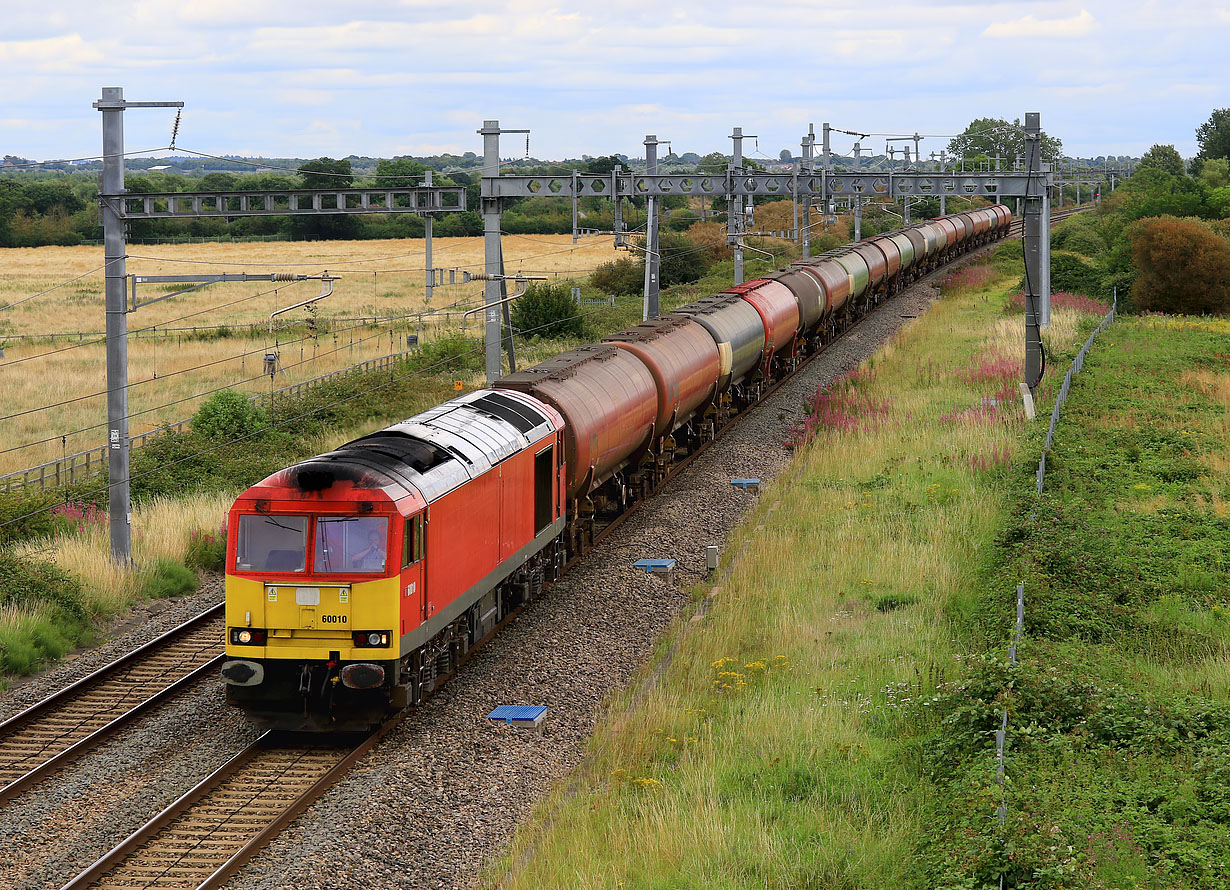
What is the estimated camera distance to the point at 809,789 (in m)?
11.8

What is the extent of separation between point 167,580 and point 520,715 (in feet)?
28.4

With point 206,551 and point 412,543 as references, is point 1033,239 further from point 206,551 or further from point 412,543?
point 412,543

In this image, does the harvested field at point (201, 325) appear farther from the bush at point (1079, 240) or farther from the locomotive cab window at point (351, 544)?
the bush at point (1079, 240)

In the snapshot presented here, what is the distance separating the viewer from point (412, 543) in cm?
1382

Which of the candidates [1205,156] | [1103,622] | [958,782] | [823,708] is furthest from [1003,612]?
[1205,156]

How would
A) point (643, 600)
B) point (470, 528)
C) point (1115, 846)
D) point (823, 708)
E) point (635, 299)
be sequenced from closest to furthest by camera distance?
point (1115, 846)
point (823, 708)
point (470, 528)
point (643, 600)
point (635, 299)

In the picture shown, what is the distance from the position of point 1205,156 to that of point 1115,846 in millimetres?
157104

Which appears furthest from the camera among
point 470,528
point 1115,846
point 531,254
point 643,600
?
point 531,254

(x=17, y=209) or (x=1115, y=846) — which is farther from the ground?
(x=17, y=209)

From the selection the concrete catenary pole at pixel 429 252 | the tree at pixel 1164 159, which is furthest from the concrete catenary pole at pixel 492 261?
the tree at pixel 1164 159

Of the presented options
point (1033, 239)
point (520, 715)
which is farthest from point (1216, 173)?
point (520, 715)

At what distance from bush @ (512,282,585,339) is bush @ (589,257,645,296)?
2106cm

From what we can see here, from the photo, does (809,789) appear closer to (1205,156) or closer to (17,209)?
(17,209)

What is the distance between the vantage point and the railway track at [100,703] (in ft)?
44.6
